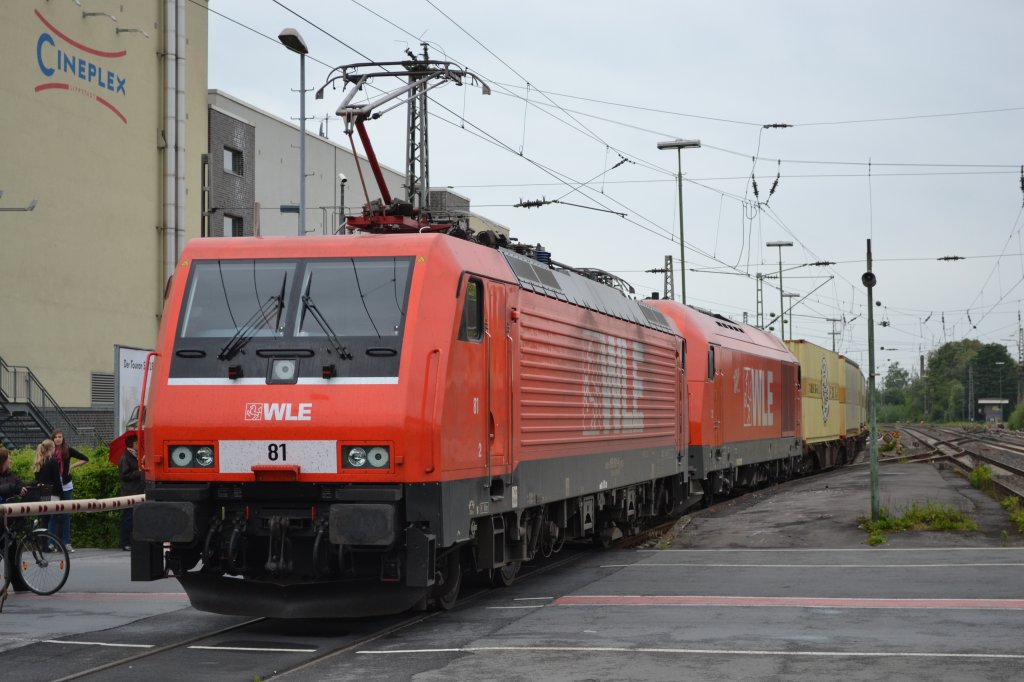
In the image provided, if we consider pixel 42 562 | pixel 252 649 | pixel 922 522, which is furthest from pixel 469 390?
pixel 922 522

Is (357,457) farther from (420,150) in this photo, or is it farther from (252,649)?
(420,150)

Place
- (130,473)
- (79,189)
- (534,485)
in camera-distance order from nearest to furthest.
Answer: (534,485), (130,473), (79,189)

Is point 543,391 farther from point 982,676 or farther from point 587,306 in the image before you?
point 982,676

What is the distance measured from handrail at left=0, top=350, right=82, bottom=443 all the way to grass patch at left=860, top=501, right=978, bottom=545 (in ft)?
67.8

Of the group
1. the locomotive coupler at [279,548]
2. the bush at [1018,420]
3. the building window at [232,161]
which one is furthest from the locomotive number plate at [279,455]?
the bush at [1018,420]

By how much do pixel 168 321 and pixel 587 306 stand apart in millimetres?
5983

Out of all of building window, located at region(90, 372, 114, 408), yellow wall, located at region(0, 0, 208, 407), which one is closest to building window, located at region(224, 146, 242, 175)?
yellow wall, located at region(0, 0, 208, 407)

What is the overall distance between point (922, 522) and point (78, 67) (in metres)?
25.9

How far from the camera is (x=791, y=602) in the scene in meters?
12.5

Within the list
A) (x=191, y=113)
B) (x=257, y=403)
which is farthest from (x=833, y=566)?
(x=191, y=113)

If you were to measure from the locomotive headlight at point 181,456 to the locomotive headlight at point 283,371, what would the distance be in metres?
0.91

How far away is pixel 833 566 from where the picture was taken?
50.4 ft

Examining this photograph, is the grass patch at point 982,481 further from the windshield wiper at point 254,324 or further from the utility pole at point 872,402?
the windshield wiper at point 254,324

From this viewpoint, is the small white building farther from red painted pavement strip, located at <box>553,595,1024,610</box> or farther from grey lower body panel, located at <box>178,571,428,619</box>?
grey lower body panel, located at <box>178,571,428,619</box>
